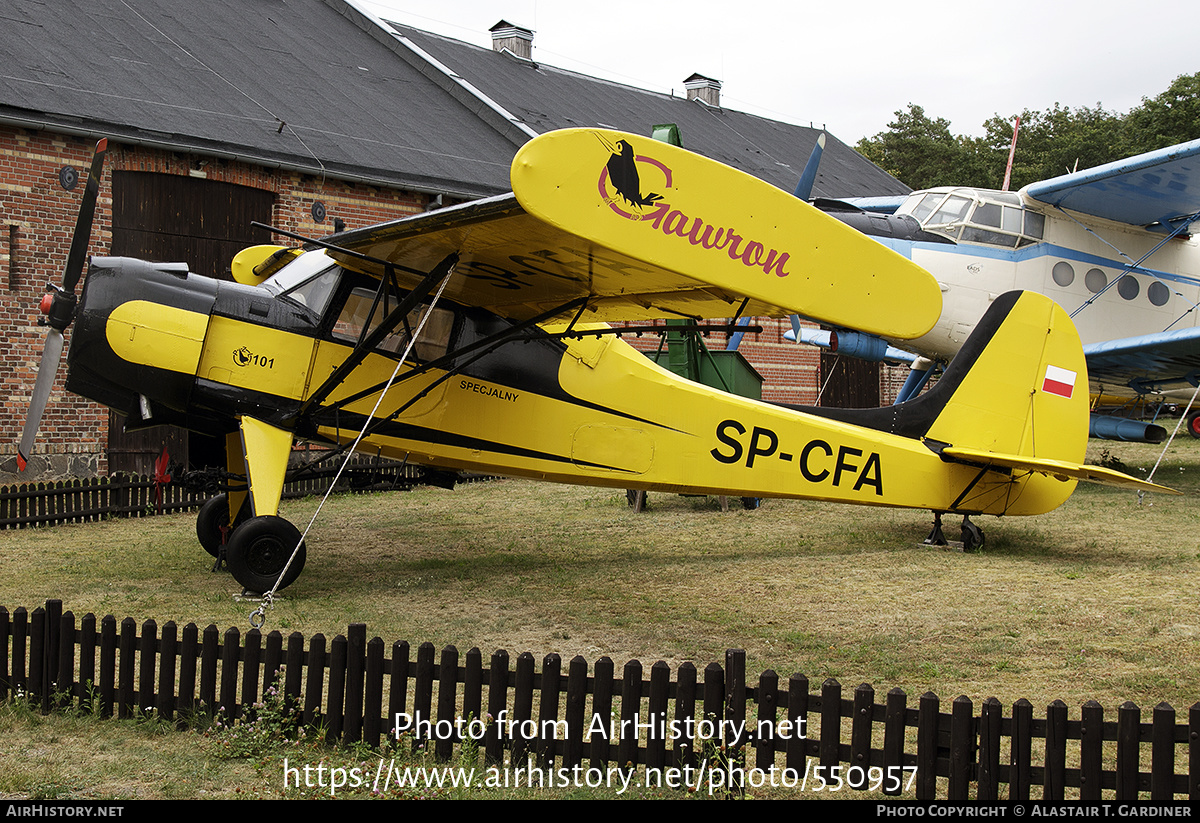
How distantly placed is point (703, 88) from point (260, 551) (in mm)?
31512

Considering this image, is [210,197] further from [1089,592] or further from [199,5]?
[1089,592]

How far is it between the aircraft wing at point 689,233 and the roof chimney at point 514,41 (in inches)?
991

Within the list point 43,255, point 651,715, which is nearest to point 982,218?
point 651,715

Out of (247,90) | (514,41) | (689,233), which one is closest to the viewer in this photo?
(689,233)

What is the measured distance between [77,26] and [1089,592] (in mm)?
18510

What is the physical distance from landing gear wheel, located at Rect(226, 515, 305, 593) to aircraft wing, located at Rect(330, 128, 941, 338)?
279 cm

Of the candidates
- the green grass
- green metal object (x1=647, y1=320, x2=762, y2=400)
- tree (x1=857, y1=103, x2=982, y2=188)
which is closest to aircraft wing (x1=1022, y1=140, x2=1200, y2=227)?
the green grass

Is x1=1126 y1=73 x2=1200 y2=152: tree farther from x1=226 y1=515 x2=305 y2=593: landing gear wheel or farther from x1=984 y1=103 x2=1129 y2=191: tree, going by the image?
x1=226 y1=515 x2=305 y2=593: landing gear wheel

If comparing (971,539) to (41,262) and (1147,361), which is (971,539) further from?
(41,262)

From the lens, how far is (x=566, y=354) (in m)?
9.44

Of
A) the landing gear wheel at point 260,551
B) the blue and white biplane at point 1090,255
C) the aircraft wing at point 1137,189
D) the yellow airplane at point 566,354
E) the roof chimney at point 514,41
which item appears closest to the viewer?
the yellow airplane at point 566,354

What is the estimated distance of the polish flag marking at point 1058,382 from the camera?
1104cm

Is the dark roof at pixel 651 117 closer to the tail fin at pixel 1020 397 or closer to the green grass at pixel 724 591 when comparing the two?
the green grass at pixel 724 591

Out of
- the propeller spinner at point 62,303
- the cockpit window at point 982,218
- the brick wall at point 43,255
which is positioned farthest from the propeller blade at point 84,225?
the cockpit window at point 982,218
